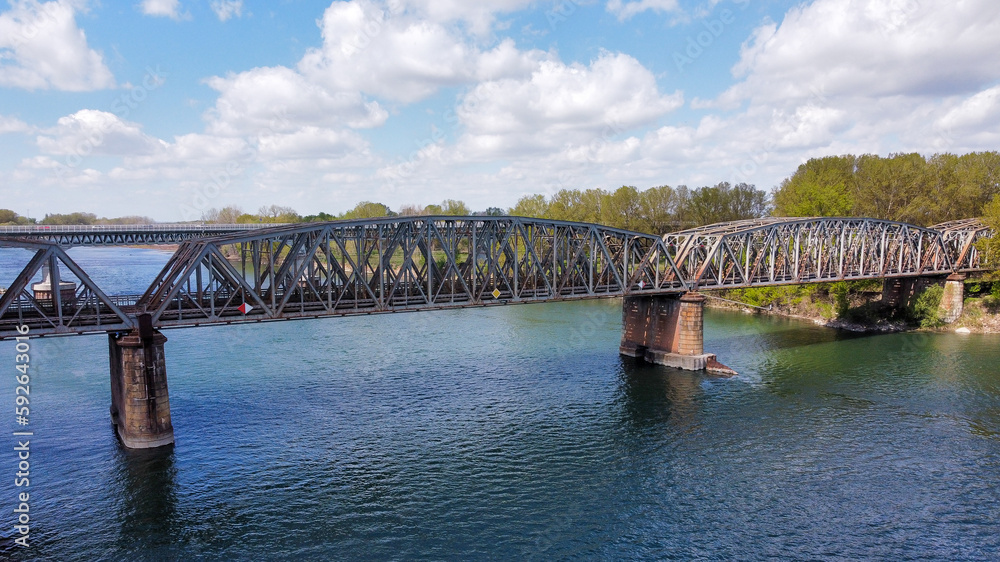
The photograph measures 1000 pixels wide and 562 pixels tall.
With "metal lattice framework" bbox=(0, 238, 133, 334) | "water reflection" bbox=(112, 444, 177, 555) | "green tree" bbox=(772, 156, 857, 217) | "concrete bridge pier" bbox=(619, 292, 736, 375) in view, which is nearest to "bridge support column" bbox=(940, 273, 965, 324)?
"green tree" bbox=(772, 156, 857, 217)

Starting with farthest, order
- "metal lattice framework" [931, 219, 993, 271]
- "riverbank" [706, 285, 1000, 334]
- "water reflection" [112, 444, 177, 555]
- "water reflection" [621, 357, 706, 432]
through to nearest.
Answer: "metal lattice framework" [931, 219, 993, 271] < "riverbank" [706, 285, 1000, 334] < "water reflection" [621, 357, 706, 432] < "water reflection" [112, 444, 177, 555]

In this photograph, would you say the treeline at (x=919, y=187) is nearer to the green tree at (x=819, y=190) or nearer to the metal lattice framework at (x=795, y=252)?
the green tree at (x=819, y=190)

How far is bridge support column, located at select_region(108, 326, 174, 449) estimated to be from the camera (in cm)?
3631

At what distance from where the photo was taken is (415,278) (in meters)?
52.7

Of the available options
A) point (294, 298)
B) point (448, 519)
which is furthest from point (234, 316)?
point (448, 519)

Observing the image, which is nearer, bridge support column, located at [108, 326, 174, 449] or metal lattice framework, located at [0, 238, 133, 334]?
metal lattice framework, located at [0, 238, 133, 334]

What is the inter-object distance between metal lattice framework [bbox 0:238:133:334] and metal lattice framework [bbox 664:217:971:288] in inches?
1971

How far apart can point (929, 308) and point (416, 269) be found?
70.8 metres

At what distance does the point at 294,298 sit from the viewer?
4709 centimetres

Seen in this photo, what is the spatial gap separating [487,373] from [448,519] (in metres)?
25.7

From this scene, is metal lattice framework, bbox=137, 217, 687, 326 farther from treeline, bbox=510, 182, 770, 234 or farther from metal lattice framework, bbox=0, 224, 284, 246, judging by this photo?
treeline, bbox=510, 182, 770, 234

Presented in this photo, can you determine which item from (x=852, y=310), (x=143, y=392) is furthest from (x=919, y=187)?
(x=143, y=392)

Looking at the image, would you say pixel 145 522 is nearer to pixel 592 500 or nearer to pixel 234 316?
pixel 234 316

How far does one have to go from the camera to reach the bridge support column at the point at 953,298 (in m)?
80.6
